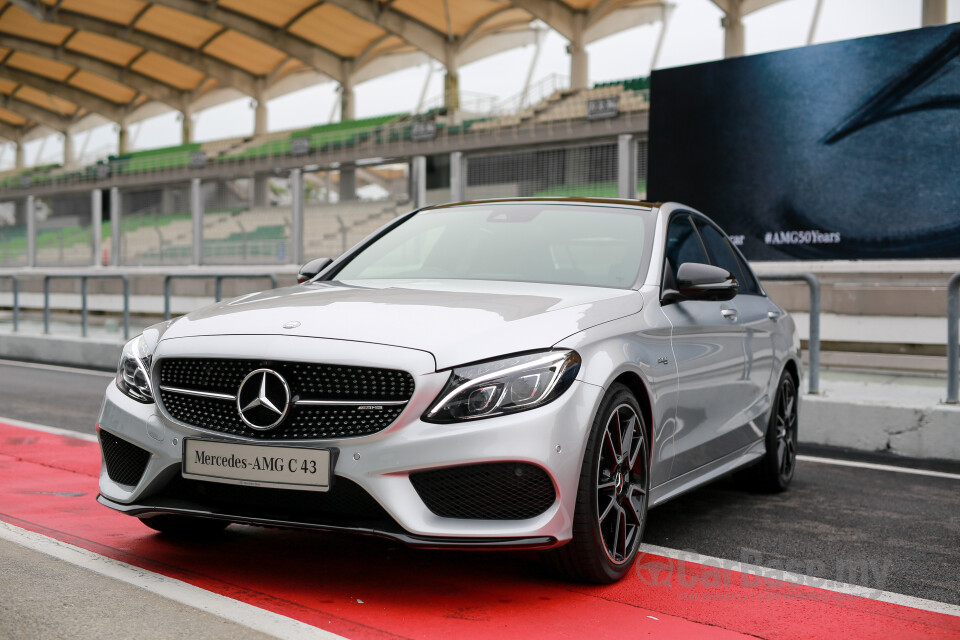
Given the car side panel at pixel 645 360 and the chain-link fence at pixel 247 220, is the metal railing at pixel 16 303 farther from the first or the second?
the car side panel at pixel 645 360

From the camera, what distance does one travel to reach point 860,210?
1026cm

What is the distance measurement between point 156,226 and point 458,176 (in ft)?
21.2

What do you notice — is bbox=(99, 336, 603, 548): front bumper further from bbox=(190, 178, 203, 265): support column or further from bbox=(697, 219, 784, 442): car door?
bbox=(190, 178, 203, 265): support column

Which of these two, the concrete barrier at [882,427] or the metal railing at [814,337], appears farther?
the metal railing at [814,337]

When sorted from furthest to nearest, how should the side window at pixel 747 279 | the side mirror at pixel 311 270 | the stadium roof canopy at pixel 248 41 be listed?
the stadium roof canopy at pixel 248 41 < the side window at pixel 747 279 < the side mirror at pixel 311 270

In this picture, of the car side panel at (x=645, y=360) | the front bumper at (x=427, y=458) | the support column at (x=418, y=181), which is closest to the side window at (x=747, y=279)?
the car side panel at (x=645, y=360)

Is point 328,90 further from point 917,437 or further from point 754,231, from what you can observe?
point 917,437

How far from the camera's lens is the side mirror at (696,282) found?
450 cm

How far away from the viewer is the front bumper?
3.35 meters

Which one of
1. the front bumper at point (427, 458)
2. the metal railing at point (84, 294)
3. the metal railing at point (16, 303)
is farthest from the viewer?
the metal railing at point (16, 303)

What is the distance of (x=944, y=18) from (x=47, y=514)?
32065mm

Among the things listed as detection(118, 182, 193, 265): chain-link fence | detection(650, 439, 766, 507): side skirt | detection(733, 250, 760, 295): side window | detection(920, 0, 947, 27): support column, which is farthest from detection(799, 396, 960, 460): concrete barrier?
detection(920, 0, 947, 27): support column

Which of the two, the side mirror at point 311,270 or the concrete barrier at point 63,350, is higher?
the side mirror at point 311,270

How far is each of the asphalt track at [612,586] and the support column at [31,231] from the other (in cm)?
1417
